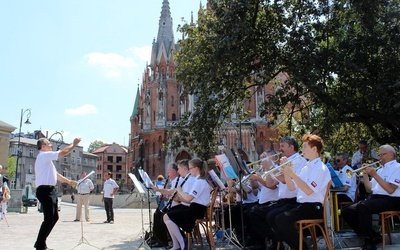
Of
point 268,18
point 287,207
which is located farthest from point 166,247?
point 268,18

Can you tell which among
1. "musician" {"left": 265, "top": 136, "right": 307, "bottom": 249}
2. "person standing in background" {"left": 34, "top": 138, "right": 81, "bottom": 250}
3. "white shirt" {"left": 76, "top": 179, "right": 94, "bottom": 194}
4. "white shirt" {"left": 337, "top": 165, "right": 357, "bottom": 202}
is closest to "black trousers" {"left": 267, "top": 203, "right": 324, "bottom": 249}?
"musician" {"left": 265, "top": 136, "right": 307, "bottom": 249}

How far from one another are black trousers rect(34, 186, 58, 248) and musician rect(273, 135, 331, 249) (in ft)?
13.9

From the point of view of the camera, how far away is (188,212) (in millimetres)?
6977

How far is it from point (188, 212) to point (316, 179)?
8.33 ft

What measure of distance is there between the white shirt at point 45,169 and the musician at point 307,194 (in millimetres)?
4353

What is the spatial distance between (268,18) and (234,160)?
8.96 m

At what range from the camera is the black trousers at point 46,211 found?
7.33 meters

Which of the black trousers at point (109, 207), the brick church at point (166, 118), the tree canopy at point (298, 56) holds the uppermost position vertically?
the brick church at point (166, 118)

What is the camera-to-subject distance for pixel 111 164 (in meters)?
109

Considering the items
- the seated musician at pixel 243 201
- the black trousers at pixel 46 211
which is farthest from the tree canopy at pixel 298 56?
the black trousers at pixel 46 211

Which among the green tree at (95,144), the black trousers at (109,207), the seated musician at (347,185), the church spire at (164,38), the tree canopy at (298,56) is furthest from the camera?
the green tree at (95,144)

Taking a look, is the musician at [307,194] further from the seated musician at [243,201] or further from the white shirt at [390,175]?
the seated musician at [243,201]

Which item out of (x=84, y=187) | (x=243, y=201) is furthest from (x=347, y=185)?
(x=84, y=187)

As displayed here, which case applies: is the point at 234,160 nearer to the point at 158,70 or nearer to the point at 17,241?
the point at 17,241
